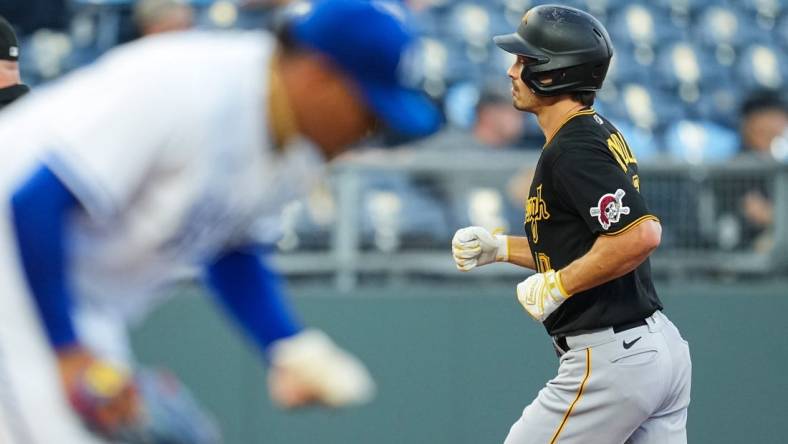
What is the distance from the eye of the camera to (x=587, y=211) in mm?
3875

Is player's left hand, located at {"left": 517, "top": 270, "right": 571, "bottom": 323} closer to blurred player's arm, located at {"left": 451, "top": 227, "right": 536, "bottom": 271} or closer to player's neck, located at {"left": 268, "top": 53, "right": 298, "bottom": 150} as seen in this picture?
blurred player's arm, located at {"left": 451, "top": 227, "right": 536, "bottom": 271}

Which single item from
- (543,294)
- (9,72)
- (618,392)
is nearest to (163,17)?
(9,72)

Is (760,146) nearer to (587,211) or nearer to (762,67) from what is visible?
(762,67)

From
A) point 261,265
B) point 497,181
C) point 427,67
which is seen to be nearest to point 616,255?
point 261,265

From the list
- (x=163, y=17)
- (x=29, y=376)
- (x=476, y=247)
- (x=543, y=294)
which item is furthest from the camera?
(x=163, y=17)

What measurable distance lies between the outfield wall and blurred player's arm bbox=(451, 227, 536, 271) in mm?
2316

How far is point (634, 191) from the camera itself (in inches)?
154

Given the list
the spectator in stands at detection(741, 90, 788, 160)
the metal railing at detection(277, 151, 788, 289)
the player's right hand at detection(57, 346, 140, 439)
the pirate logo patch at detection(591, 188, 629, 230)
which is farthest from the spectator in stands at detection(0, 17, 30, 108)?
the spectator in stands at detection(741, 90, 788, 160)

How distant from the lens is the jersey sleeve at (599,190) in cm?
384

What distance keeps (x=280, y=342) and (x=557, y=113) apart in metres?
2.11

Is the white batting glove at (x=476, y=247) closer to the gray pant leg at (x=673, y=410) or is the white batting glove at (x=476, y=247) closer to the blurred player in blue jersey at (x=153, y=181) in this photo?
the gray pant leg at (x=673, y=410)

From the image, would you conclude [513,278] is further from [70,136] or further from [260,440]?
[70,136]

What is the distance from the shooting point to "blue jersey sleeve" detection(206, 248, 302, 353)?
7.87ft

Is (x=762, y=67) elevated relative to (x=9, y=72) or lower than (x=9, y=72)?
lower
